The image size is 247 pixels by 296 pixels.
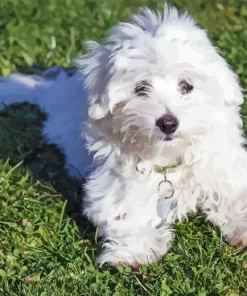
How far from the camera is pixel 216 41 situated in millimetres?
7363

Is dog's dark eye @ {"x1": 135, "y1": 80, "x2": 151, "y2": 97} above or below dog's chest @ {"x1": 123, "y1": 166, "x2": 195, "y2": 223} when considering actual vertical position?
above

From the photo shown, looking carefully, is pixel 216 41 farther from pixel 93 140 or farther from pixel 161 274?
pixel 161 274

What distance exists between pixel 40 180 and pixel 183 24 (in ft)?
5.16

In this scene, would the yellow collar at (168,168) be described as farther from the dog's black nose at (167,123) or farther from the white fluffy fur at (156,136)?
the dog's black nose at (167,123)

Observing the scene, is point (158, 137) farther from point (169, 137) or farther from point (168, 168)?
point (168, 168)

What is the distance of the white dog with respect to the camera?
4.20 metres

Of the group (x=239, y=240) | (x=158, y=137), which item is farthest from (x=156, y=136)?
(x=239, y=240)

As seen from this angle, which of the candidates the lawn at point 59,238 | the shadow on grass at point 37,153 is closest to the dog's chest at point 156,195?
the lawn at point 59,238

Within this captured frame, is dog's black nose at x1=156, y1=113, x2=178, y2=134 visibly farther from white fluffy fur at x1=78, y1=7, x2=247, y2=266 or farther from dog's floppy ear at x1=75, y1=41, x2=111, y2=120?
dog's floppy ear at x1=75, y1=41, x2=111, y2=120

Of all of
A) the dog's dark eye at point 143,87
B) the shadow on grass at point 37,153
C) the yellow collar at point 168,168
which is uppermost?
the dog's dark eye at point 143,87

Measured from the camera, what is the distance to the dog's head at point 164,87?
13.7ft

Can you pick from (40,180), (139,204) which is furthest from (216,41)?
(139,204)

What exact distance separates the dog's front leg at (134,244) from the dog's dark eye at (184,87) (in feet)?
2.70

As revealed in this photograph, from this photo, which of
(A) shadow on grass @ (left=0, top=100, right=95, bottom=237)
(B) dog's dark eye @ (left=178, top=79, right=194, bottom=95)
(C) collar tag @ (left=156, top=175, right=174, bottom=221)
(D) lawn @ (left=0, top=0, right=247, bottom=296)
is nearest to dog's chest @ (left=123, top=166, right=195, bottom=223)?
(C) collar tag @ (left=156, top=175, right=174, bottom=221)
